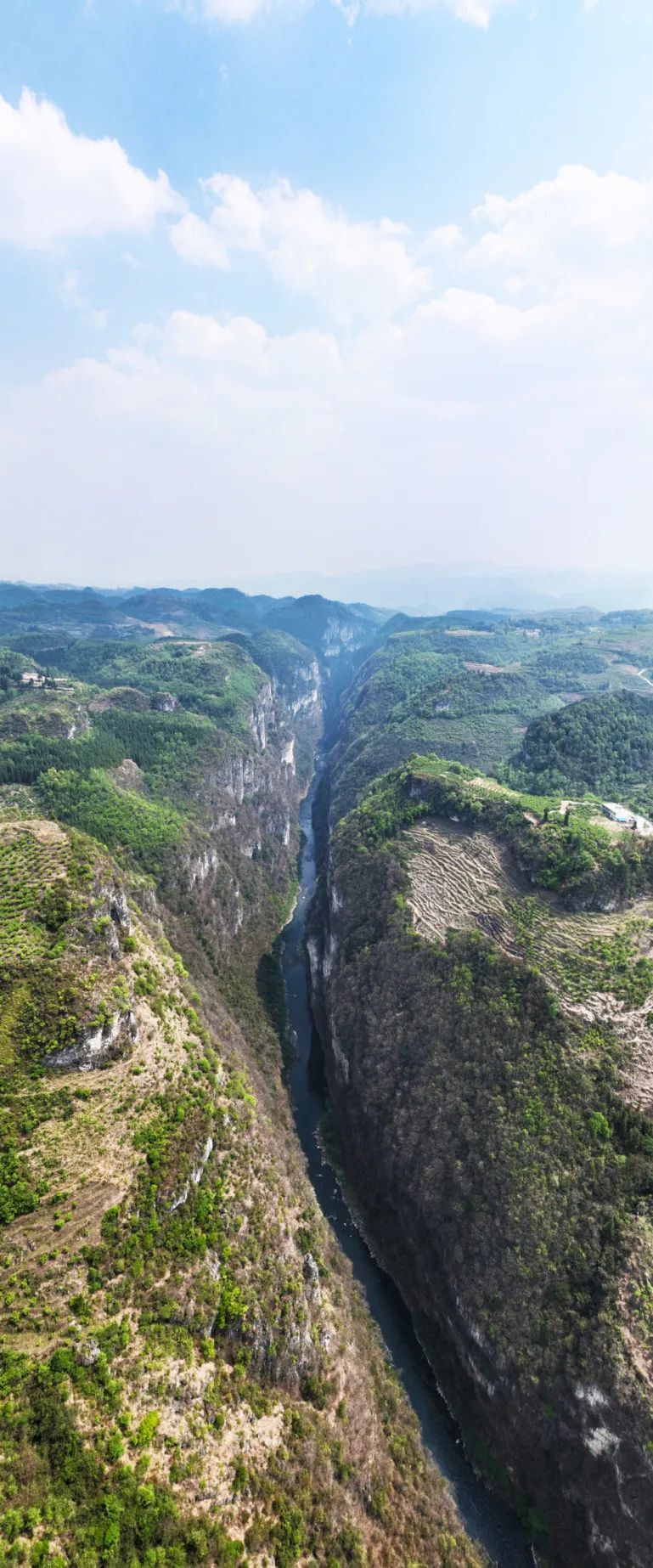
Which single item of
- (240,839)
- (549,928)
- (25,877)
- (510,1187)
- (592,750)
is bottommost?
(510,1187)

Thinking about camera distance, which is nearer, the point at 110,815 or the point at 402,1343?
the point at 402,1343

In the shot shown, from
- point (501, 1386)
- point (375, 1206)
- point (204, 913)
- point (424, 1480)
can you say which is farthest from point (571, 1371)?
point (204, 913)

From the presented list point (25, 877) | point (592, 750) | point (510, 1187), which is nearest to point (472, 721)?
point (592, 750)

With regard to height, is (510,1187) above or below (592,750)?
below

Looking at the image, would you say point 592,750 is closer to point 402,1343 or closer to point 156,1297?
point 402,1343

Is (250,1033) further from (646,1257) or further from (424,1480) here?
(646,1257)

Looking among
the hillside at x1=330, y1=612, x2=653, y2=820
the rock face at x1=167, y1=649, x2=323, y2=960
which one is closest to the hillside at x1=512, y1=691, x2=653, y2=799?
the hillside at x1=330, y1=612, x2=653, y2=820

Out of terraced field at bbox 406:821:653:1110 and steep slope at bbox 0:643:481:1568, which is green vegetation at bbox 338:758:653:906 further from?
steep slope at bbox 0:643:481:1568

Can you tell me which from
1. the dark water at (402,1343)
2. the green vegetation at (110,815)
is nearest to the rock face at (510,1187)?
the dark water at (402,1343)
